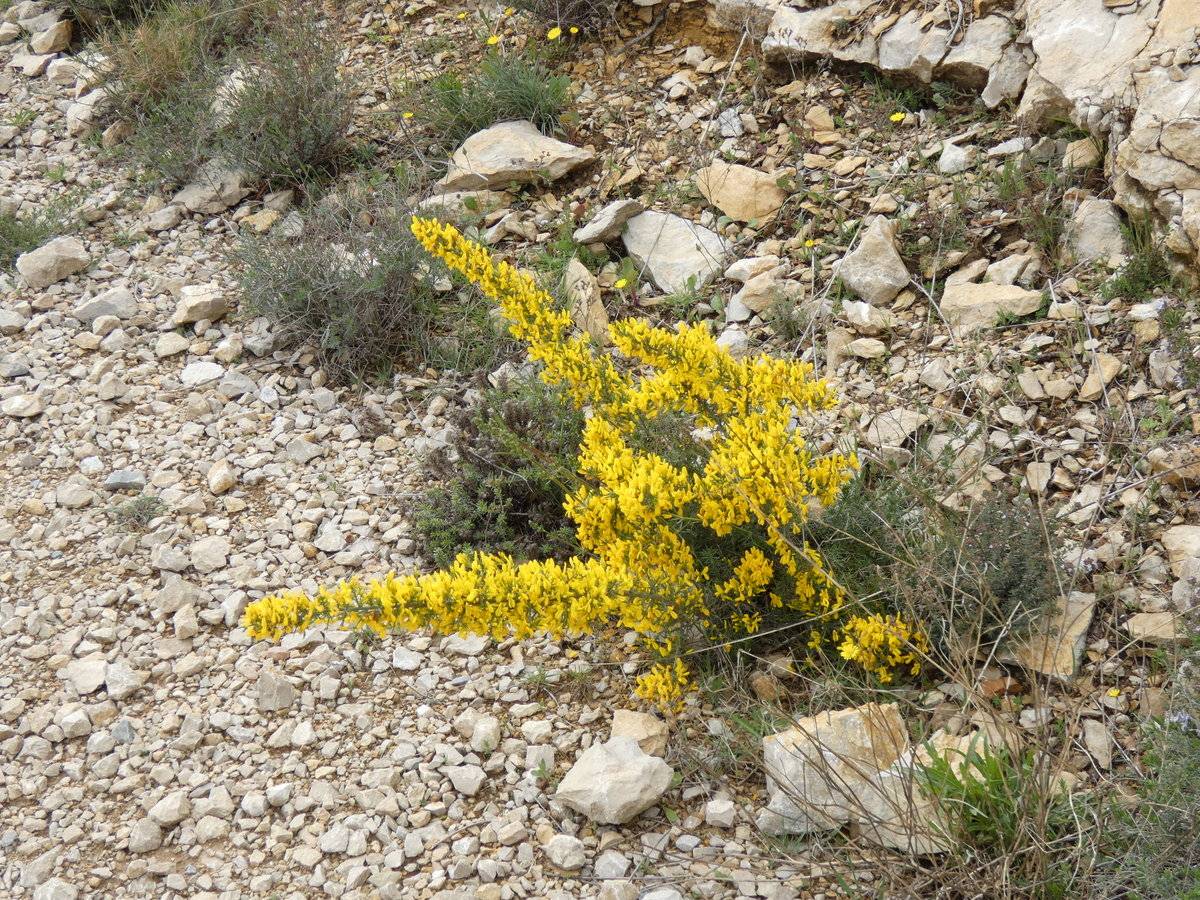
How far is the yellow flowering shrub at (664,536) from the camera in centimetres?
257

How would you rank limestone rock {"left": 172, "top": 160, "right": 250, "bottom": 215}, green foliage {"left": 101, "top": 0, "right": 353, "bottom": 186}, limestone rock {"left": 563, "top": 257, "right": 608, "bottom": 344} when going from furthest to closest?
limestone rock {"left": 172, "top": 160, "right": 250, "bottom": 215} → green foliage {"left": 101, "top": 0, "right": 353, "bottom": 186} → limestone rock {"left": 563, "top": 257, "right": 608, "bottom": 344}

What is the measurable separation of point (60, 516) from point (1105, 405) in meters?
3.67

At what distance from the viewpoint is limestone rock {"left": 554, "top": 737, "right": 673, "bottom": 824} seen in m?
2.76

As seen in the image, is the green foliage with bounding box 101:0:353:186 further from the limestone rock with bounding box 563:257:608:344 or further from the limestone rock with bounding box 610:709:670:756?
the limestone rock with bounding box 610:709:670:756

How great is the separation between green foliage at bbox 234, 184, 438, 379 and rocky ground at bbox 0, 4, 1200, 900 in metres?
A: 0.15

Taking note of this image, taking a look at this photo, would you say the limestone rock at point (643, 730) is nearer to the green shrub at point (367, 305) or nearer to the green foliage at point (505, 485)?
the green foliage at point (505, 485)

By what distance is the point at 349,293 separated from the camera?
14.5 ft

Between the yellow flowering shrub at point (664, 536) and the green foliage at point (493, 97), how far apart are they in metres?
2.38

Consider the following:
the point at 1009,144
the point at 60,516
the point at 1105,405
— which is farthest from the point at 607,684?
the point at 1009,144

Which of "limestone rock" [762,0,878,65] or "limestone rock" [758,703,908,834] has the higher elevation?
"limestone rock" [762,0,878,65]

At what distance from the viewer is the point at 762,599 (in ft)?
10.1

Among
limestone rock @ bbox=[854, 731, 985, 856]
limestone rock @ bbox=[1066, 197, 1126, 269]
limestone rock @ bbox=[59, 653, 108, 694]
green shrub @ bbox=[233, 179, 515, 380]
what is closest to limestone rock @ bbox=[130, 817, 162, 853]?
→ limestone rock @ bbox=[59, 653, 108, 694]

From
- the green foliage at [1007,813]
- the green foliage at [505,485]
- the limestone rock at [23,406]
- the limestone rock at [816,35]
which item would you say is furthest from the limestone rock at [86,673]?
the limestone rock at [816,35]

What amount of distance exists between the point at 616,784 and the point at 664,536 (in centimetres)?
65
